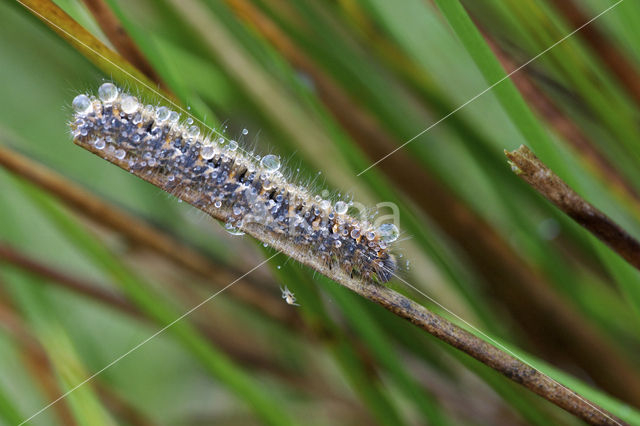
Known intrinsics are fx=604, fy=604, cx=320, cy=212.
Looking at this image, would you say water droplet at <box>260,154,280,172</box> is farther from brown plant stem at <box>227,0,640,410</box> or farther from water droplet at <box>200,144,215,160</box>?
brown plant stem at <box>227,0,640,410</box>

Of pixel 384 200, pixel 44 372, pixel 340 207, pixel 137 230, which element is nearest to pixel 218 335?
pixel 44 372

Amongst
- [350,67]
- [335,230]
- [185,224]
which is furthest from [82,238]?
[185,224]

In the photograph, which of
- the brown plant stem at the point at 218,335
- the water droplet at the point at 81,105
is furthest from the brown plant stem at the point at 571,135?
the brown plant stem at the point at 218,335

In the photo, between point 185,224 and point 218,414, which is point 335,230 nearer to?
point 185,224

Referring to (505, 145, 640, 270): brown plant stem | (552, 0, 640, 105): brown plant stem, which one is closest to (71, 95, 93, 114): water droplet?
(505, 145, 640, 270): brown plant stem

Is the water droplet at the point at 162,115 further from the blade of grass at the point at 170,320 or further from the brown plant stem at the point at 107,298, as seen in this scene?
the brown plant stem at the point at 107,298

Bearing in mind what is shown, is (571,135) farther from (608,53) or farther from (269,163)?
(269,163)
